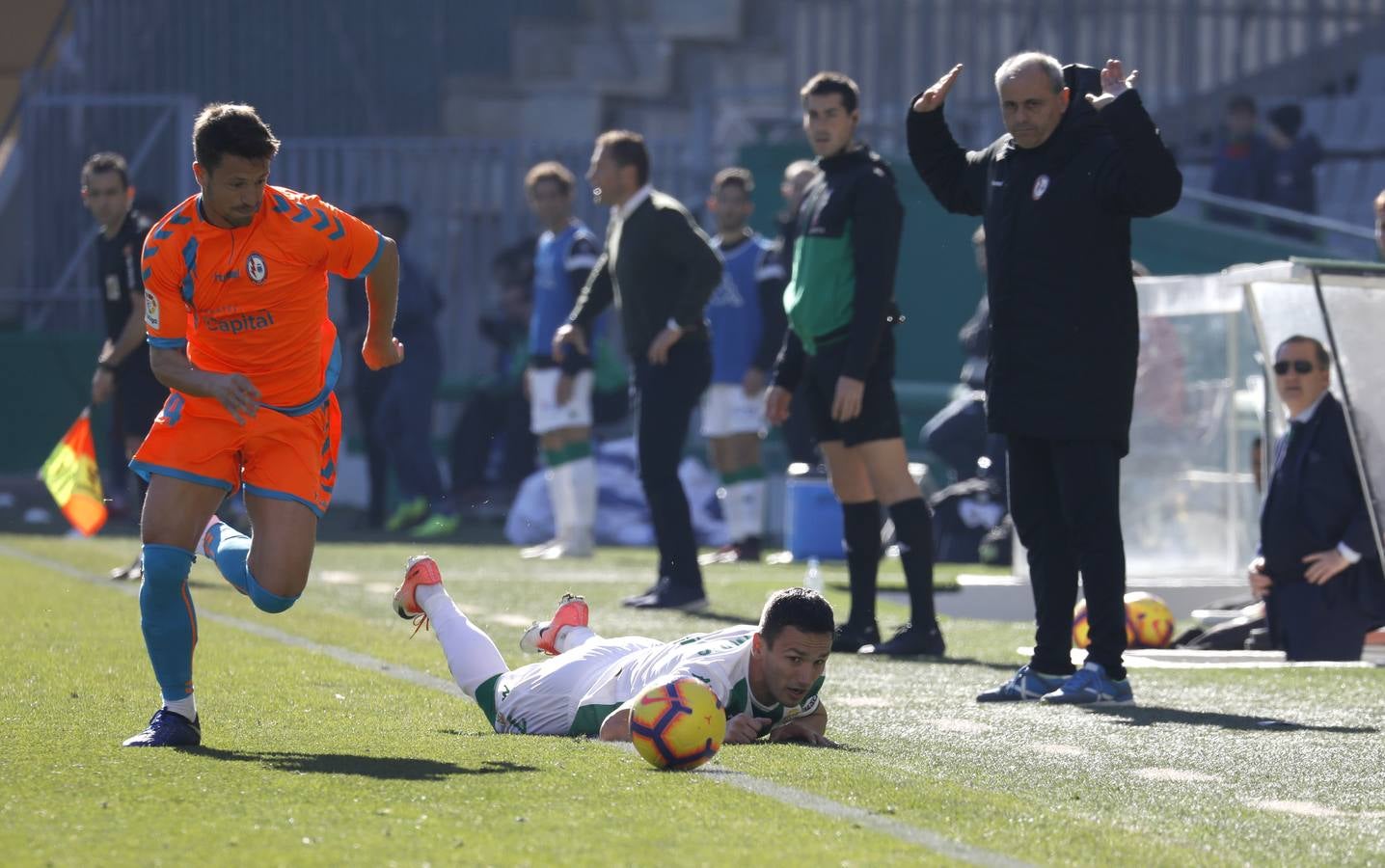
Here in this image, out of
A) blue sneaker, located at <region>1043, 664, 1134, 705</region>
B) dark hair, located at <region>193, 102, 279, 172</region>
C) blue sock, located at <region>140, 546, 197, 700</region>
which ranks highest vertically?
dark hair, located at <region>193, 102, 279, 172</region>

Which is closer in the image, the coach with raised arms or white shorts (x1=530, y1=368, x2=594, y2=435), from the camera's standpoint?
the coach with raised arms

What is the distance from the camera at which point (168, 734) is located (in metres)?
5.97

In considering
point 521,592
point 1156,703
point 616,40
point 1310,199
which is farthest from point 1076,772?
point 616,40

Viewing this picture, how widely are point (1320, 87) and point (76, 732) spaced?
16.2 meters

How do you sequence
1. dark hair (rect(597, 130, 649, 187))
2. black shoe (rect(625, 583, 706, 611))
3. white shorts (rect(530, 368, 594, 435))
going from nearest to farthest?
1. black shoe (rect(625, 583, 706, 611))
2. dark hair (rect(597, 130, 649, 187))
3. white shorts (rect(530, 368, 594, 435))

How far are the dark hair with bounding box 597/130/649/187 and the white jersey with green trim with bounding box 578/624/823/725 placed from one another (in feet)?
17.4

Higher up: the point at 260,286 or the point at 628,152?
the point at 628,152

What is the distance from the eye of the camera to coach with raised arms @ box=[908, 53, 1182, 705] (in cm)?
747

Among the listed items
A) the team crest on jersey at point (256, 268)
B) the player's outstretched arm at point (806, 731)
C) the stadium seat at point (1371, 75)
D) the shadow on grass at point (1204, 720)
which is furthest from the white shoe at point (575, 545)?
the stadium seat at point (1371, 75)

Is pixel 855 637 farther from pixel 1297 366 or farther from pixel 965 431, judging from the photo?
pixel 965 431

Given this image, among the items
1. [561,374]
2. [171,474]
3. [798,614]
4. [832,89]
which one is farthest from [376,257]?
[561,374]

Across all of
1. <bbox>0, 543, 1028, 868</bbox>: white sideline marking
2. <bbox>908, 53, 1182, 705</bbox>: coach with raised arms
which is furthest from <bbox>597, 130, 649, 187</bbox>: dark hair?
<bbox>908, 53, 1182, 705</bbox>: coach with raised arms

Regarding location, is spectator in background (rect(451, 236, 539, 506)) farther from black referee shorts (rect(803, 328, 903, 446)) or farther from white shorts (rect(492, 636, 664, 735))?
white shorts (rect(492, 636, 664, 735))

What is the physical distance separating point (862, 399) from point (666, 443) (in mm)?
2236
